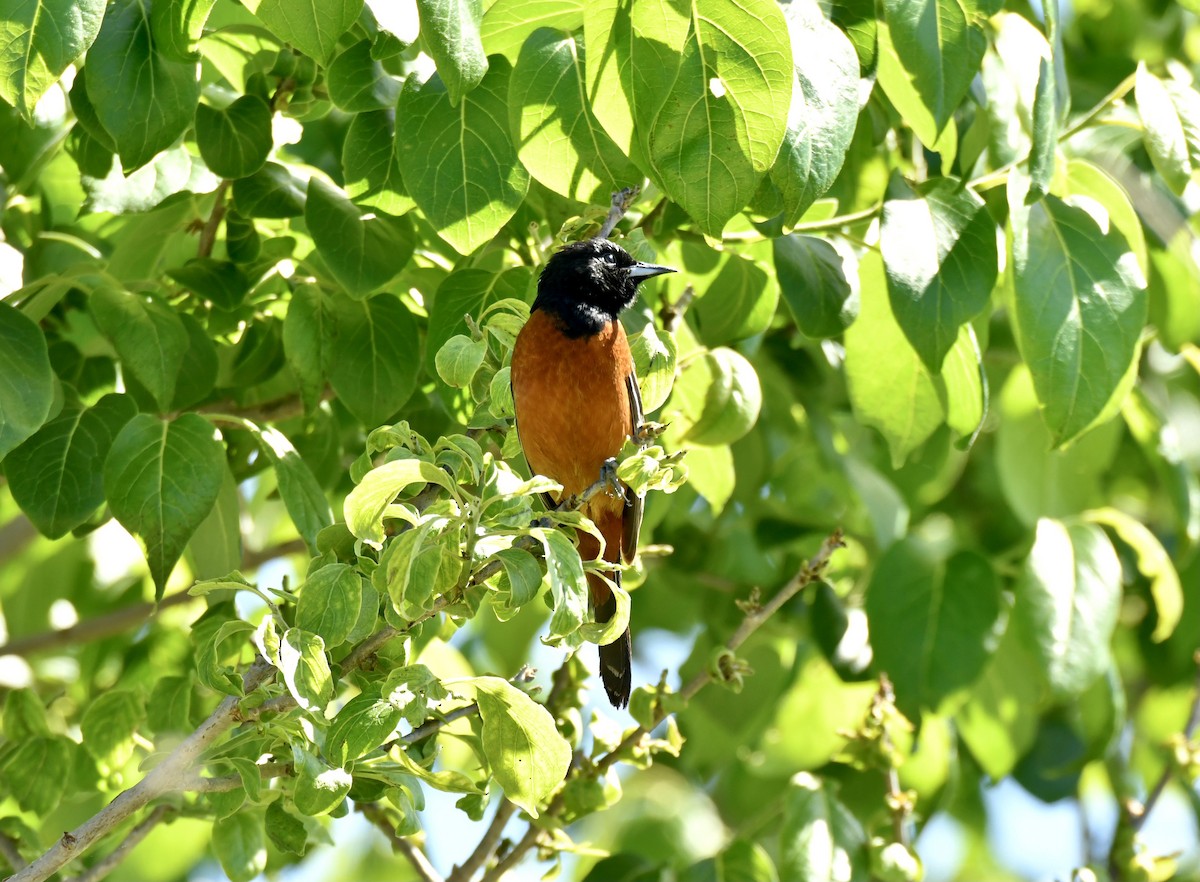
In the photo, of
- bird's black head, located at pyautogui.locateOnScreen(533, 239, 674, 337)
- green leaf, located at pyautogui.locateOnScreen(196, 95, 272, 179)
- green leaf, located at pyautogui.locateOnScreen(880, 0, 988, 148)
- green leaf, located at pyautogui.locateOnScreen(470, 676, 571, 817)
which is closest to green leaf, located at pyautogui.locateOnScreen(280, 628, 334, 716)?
green leaf, located at pyautogui.locateOnScreen(470, 676, 571, 817)

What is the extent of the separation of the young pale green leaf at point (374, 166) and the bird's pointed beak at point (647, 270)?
1.80 ft

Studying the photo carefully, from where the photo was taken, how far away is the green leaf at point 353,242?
2650mm

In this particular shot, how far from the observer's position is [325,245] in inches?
105

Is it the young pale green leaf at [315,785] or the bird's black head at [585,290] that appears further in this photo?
the bird's black head at [585,290]

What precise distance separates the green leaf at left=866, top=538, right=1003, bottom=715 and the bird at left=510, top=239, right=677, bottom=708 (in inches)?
28.1

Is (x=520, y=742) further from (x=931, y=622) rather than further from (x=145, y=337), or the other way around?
(x=931, y=622)

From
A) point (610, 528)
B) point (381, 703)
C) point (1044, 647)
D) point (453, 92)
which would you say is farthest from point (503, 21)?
point (1044, 647)

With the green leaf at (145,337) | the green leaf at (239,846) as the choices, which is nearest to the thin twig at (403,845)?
the green leaf at (239,846)

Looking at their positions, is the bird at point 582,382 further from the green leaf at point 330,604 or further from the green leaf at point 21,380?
the green leaf at point 330,604

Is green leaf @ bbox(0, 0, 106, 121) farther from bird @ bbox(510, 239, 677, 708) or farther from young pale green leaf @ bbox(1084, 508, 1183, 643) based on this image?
young pale green leaf @ bbox(1084, 508, 1183, 643)

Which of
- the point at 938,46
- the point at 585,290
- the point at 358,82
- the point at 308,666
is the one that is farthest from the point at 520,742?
the point at 585,290

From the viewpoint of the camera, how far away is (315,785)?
6.44 ft

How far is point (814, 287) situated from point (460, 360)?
860mm

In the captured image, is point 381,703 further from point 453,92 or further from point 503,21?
point 503,21
